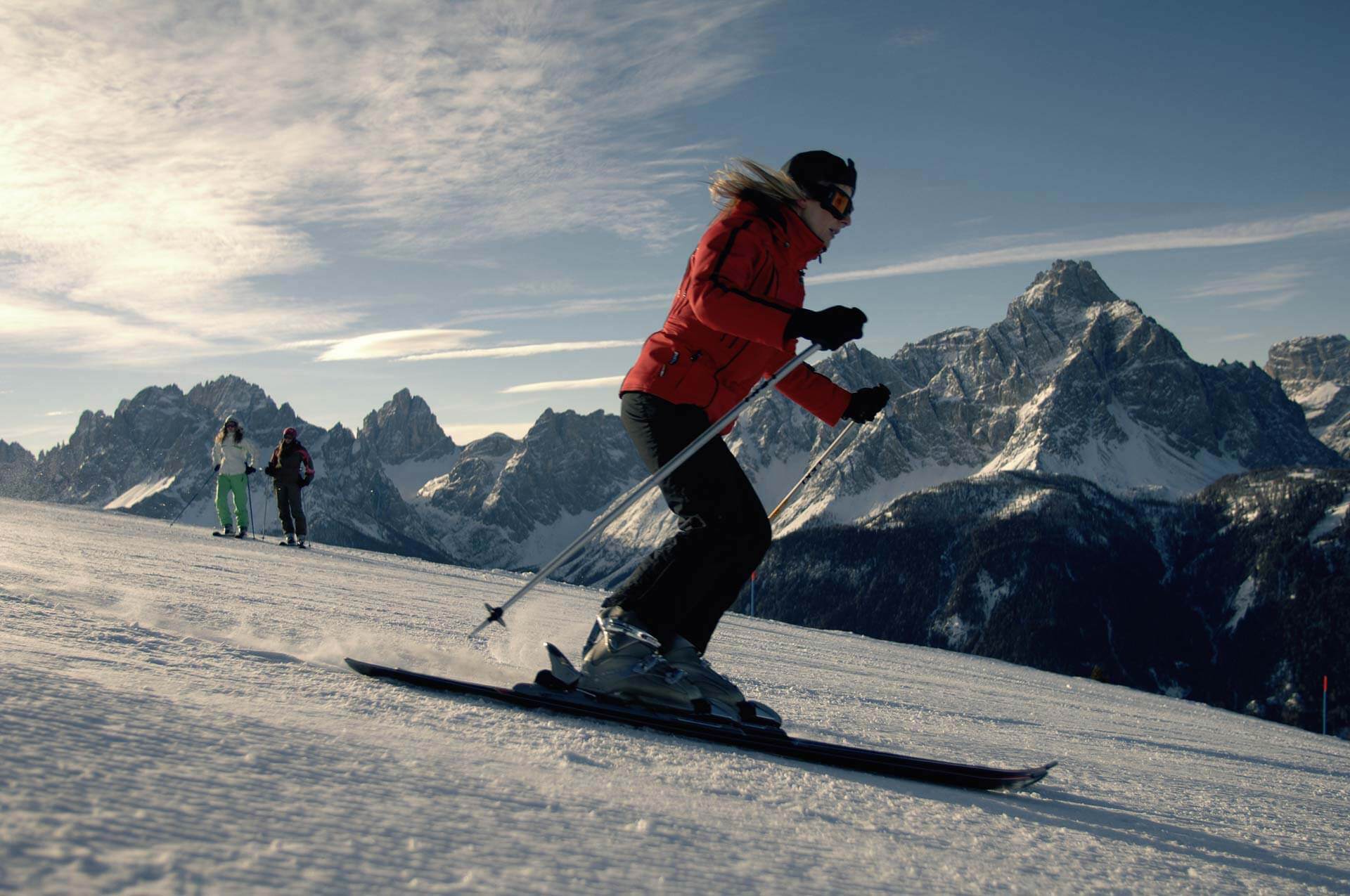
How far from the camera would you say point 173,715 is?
84.6 inches

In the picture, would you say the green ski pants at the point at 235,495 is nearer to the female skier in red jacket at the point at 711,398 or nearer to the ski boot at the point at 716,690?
the female skier in red jacket at the point at 711,398

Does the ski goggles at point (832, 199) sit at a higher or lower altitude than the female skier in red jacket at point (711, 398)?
higher

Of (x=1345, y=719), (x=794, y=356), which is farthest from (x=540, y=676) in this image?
(x=1345, y=719)

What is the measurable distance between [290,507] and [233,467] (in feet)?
5.24

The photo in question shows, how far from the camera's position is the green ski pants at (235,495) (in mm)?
16672

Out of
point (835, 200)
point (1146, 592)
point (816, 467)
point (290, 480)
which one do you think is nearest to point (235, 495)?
point (290, 480)

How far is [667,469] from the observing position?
3.64 meters

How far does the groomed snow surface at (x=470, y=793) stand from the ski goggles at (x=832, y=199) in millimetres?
2359

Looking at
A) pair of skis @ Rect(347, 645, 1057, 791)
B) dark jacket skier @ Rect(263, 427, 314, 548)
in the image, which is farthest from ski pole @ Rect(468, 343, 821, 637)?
dark jacket skier @ Rect(263, 427, 314, 548)

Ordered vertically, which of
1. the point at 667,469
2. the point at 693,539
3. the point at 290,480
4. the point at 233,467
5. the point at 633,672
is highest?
the point at 233,467

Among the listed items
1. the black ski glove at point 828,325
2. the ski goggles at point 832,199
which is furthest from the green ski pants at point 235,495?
the black ski glove at point 828,325

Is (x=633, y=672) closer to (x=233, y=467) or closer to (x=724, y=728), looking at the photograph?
(x=724, y=728)

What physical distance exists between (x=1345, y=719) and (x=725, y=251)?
587 ft

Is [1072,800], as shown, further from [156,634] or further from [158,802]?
[156,634]
